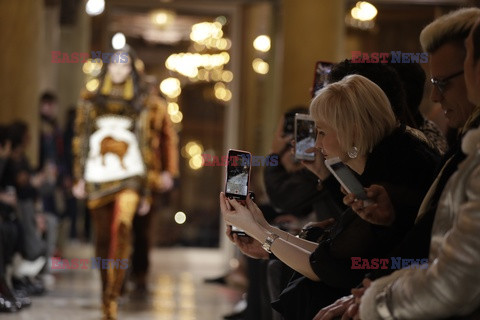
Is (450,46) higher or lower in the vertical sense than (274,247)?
higher

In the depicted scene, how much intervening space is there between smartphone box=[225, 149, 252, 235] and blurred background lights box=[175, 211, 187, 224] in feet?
41.9

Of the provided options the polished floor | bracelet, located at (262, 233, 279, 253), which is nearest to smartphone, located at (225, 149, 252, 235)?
bracelet, located at (262, 233, 279, 253)

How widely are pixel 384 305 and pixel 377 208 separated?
1.76 feet

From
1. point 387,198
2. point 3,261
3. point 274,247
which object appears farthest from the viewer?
point 3,261

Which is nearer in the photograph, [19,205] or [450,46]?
[450,46]

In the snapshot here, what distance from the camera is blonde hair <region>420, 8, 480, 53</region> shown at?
2.86 m

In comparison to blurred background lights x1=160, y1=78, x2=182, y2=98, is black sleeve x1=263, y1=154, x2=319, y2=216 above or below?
below

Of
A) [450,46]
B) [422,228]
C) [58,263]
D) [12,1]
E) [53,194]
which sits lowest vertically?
[58,263]

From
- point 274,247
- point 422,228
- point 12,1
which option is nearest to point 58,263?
point 12,1

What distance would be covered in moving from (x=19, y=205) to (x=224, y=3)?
3.74m

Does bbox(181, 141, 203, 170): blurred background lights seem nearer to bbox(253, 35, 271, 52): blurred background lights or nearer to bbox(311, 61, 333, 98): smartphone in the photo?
bbox(253, 35, 271, 52): blurred background lights

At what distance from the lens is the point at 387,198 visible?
3.11 metres

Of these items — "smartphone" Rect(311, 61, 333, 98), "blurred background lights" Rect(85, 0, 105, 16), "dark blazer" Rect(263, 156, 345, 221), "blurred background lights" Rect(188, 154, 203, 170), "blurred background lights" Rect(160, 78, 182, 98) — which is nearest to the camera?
"smartphone" Rect(311, 61, 333, 98)

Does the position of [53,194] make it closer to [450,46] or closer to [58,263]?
[58,263]
